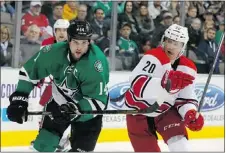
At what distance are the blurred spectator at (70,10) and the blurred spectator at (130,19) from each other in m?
0.43

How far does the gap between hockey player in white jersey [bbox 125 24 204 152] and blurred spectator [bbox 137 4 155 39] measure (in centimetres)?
262

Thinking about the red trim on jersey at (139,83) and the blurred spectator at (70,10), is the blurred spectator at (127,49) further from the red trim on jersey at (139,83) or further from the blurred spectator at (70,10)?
the red trim on jersey at (139,83)

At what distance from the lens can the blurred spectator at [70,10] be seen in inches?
183

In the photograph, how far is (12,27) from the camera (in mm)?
4293

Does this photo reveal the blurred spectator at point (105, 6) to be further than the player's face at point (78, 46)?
Yes

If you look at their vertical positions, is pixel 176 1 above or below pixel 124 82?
above

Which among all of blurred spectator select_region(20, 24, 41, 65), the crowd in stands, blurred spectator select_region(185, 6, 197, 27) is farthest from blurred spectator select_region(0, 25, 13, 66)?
blurred spectator select_region(185, 6, 197, 27)

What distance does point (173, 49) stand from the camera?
2.37m

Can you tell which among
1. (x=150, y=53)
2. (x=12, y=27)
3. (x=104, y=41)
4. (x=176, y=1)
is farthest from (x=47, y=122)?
(x=176, y=1)

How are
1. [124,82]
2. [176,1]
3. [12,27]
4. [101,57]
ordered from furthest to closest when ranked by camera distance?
[176,1] < [124,82] < [12,27] < [101,57]

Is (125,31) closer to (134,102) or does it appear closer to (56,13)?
(56,13)

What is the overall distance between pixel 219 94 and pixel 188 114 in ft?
9.40

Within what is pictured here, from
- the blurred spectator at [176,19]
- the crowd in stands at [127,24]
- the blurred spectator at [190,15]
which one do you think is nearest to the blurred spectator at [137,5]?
the crowd in stands at [127,24]

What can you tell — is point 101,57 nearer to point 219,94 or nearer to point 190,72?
point 190,72
